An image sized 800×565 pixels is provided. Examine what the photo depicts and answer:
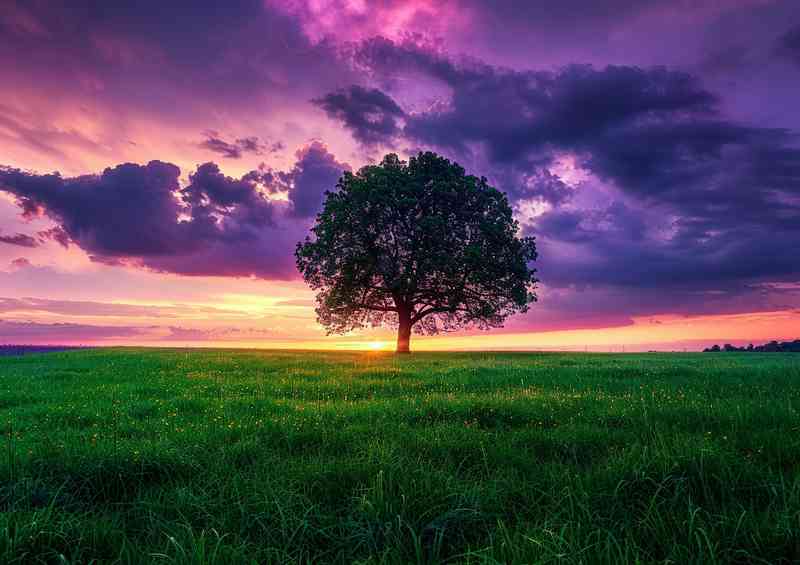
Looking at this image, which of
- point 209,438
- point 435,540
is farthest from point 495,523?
point 209,438

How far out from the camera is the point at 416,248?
39.0 m

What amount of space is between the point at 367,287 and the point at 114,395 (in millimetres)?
28942

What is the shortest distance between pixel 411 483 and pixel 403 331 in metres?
37.5

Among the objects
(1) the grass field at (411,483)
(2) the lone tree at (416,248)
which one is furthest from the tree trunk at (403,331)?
(1) the grass field at (411,483)

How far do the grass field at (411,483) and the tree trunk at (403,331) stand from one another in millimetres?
32047

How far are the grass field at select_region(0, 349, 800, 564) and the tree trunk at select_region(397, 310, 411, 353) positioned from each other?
1262 inches

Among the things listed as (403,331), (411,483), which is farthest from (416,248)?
(411,483)

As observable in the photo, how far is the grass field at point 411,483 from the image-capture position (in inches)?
145

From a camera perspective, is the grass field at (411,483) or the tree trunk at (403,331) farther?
the tree trunk at (403,331)

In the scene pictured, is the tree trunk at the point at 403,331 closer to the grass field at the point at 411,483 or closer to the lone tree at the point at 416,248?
the lone tree at the point at 416,248

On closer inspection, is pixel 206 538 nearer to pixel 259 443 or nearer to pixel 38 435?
pixel 259 443

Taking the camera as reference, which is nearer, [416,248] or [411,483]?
[411,483]

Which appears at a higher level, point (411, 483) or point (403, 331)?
point (403, 331)

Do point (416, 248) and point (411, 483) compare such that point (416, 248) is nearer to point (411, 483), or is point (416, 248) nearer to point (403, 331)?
point (403, 331)
